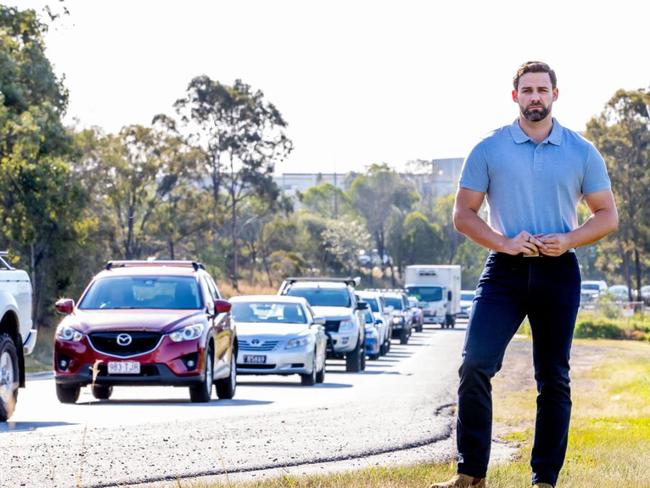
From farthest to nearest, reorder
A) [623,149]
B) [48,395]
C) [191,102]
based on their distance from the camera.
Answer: [623,149]
[191,102]
[48,395]

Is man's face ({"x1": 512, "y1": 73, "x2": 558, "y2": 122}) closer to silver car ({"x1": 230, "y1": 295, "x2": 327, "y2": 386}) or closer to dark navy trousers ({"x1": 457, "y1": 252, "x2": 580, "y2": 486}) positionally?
dark navy trousers ({"x1": 457, "y1": 252, "x2": 580, "y2": 486})

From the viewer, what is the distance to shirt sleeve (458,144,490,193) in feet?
27.1

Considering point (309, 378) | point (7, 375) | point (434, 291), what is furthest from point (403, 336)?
point (7, 375)

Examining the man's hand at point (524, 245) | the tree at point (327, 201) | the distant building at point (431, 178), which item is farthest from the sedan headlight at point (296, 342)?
the distant building at point (431, 178)

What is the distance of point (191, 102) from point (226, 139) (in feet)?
7.58

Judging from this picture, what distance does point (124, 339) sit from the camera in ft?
60.9

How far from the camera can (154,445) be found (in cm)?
1254

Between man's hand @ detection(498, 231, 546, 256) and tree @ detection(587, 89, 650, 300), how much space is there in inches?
2874

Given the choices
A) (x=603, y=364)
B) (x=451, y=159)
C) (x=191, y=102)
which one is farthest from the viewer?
(x=451, y=159)

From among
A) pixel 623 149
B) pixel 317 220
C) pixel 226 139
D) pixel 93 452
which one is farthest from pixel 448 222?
pixel 93 452

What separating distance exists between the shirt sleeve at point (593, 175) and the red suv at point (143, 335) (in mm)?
10187

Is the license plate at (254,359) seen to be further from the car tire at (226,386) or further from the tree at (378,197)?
A: the tree at (378,197)

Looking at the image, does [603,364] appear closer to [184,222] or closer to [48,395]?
[48,395]

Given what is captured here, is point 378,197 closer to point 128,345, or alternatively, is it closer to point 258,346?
point 258,346
